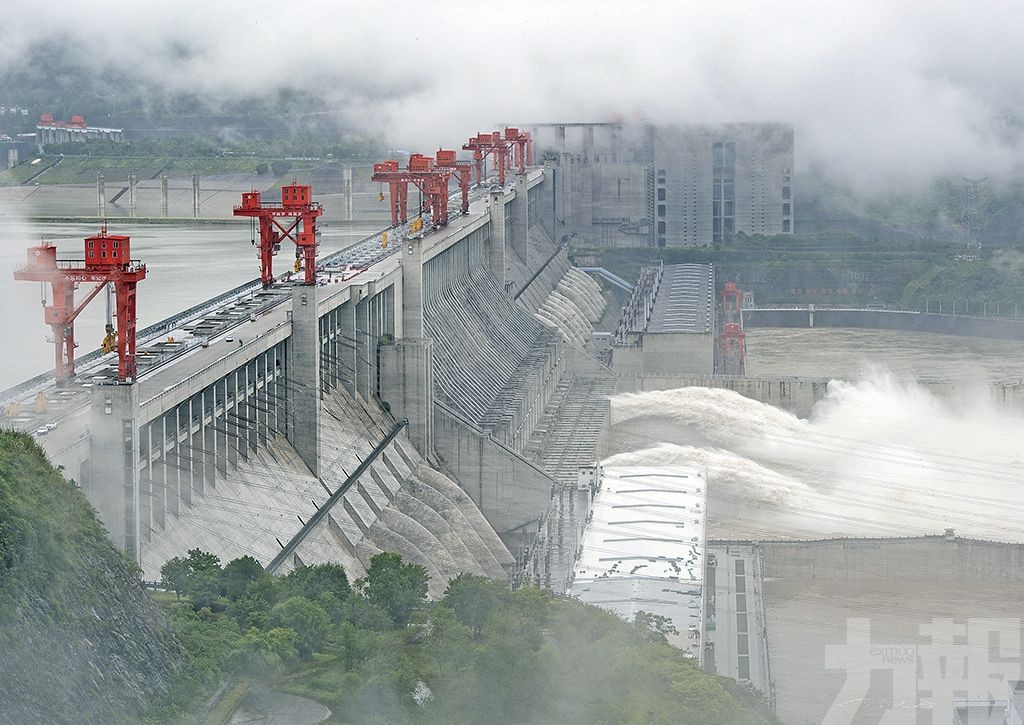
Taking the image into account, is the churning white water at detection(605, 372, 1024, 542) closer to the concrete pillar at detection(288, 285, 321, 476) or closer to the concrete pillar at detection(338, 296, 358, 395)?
the concrete pillar at detection(338, 296, 358, 395)

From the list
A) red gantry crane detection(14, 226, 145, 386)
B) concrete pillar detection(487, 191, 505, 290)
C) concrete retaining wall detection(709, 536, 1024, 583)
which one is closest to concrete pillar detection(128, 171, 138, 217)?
concrete pillar detection(487, 191, 505, 290)

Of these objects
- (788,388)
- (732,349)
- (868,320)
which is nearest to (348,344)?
(788,388)

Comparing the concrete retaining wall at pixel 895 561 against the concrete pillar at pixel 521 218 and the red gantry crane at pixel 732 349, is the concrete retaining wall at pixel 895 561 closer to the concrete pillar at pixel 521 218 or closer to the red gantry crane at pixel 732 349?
the red gantry crane at pixel 732 349

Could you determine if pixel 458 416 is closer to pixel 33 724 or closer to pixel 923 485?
pixel 923 485

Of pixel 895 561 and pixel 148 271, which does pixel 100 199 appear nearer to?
pixel 148 271

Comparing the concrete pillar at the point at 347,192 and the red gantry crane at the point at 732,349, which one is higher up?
the concrete pillar at the point at 347,192

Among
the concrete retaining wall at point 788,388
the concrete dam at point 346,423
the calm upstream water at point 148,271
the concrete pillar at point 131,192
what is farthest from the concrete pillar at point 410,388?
the concrete pillar at point 131,192

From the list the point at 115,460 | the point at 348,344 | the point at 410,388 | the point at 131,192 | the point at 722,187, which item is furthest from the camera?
the point at 131,192
